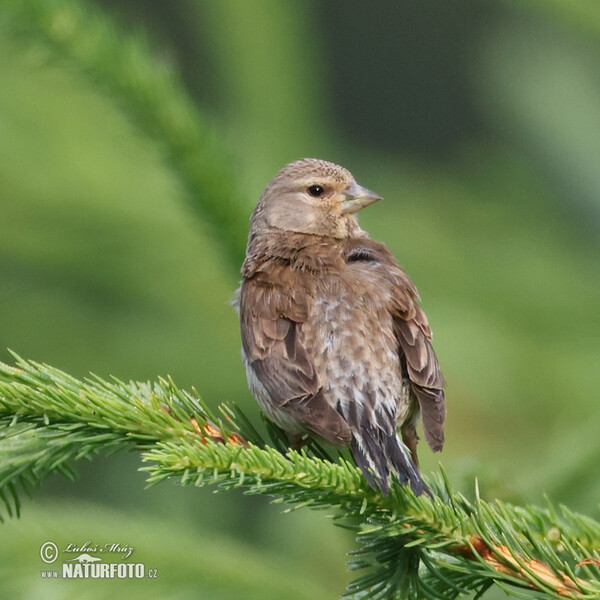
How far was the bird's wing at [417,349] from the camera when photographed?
10.0ft

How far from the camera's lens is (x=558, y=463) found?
294 centimetres

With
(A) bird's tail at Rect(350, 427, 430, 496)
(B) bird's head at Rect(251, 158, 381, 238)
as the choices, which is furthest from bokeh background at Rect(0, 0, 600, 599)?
(A) bird's tail at Rect(350, 427, 430, 496)

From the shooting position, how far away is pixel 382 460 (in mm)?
2602

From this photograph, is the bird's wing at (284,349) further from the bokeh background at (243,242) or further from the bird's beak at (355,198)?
the bird's beak at (355,198)

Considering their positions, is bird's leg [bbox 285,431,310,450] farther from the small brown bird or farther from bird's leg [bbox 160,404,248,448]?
bird's leg [bbox 160,404,248,448]

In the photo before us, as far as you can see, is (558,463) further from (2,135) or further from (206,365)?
(2,135)

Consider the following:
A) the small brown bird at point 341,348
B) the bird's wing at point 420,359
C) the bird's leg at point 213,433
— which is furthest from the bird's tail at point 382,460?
the bird's leg at point 213,433

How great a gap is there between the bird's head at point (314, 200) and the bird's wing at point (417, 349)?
0.42 metres

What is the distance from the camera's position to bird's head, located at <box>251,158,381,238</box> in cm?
407

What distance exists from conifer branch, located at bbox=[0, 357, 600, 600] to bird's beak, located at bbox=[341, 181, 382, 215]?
1657 millimetres

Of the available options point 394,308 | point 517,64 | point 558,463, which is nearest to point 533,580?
point 558,463

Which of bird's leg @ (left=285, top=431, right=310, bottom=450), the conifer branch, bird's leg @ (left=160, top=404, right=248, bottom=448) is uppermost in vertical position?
bird's leg @ (left=285, top=431, right=310, bottom=450)

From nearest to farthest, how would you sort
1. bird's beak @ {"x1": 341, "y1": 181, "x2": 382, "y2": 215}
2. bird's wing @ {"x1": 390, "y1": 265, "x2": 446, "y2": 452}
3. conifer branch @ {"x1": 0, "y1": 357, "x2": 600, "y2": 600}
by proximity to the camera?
1. conifer branch @ {"x1": 0, "y1": 357, "x2": 600, "y2": 600}
2. bird's wing @ {"x1": 390, "y1": 265, "x2": 446, "y2": 452}
3. bird's beak @ {"x1": 341, "y1": 181, "x2": 382, "y2": 215}

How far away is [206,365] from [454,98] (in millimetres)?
5318
